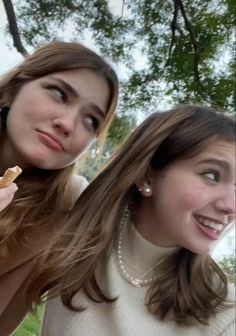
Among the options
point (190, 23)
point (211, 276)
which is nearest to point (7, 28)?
point (190, 23)

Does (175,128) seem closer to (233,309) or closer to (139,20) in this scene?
(233,309)

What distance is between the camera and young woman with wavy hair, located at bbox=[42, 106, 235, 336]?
43 centimetres

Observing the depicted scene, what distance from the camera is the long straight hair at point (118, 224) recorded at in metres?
0.47

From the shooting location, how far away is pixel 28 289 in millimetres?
544

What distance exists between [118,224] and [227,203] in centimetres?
16

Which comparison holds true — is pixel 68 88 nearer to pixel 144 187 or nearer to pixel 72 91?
pixel 72 91

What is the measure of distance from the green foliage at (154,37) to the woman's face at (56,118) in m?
0.65

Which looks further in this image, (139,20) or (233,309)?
(139,20)

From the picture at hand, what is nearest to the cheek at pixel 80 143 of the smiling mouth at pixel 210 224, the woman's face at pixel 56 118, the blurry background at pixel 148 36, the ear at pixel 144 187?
the woman's face at pixel 56 118

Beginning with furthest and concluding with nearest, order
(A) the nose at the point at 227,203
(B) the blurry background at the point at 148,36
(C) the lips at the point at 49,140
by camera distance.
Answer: (B) the blurry background at the point at 148,36
(C) the lips at the point at 49,140
(A) the nose at the point at 227,203

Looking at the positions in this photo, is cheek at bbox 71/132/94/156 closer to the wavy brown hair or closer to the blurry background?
the wavy brown hair

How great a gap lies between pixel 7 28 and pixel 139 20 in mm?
403

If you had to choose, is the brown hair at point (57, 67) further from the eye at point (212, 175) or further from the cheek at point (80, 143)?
the eye at point (212, 175)

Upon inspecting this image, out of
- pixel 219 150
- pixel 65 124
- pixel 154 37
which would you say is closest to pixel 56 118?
pixel 65 124
